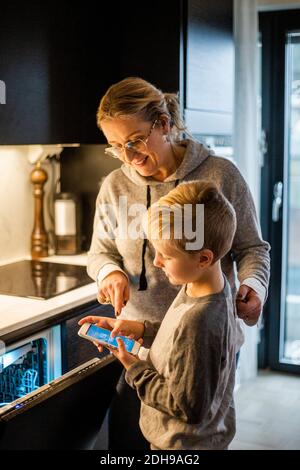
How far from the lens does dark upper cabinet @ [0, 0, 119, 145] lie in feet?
7.46

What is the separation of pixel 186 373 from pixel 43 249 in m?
1.77

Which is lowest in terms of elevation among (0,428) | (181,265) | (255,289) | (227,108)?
(0,428)

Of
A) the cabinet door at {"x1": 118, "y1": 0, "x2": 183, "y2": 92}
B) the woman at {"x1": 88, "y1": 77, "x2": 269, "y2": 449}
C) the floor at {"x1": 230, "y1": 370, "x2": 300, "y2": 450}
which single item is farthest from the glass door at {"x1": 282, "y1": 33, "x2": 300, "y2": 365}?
the woman at {"x1": 88, "y1": 77, "x2": 269, "y2": 449}

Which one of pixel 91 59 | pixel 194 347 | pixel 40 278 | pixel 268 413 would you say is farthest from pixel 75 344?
pixel 268 413

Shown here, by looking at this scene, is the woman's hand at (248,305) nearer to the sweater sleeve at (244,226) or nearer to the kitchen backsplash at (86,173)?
Answer: the sweater sleeve at (244,226)

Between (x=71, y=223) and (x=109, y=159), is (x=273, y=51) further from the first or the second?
(x=71, y=223)

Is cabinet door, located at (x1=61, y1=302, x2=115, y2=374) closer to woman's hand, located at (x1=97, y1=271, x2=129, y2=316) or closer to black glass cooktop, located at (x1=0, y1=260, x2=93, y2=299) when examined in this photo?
black glass cooktop, located at (x1=0, y1=260, x2=93, y2=299)

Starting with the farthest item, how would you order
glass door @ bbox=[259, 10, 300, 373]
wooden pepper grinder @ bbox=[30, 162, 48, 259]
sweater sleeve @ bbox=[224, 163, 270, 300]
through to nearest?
glass door @ bbox=[259, 10, 300, 373]
wooden pepper grinder @ bbox=[30, 162, 48, 259]
sweater sleeve @ bbox=[224, 163, 270, 300]

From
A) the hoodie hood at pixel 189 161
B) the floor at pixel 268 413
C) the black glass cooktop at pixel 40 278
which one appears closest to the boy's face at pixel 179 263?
the hoodie hood at pixel 189 161

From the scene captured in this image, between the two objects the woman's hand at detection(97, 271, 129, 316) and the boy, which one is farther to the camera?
the woman's hand at detection(97, 271, 129, 316)

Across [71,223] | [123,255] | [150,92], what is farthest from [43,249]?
[150,92]

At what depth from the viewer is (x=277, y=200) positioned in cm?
377

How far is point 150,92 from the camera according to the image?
5.57 feet

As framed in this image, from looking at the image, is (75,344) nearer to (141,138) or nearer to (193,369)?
(141,138)
